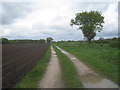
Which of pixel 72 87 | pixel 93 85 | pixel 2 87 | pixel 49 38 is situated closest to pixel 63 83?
pixel 72 87

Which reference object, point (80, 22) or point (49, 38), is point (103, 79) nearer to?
point (80, 22)

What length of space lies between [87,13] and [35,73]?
157 feet

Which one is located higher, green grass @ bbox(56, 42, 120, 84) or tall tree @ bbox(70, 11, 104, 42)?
tall tree @ bbox(70, 11, 104, 42)

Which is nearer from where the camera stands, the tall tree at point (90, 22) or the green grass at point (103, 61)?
the green grass at point (103, 61)

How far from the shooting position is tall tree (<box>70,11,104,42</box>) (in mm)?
54656

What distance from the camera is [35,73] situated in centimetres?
1120

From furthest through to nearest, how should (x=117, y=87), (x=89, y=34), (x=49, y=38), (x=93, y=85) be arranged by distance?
(x=49, y=38) < (x=89, y=34) < (x=93, y=85) < (x=117, y=87)

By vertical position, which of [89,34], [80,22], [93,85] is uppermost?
[80,22]

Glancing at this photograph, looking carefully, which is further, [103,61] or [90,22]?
[90,22]

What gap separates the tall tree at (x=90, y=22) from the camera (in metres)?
54.7

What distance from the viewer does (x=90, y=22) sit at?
182ft

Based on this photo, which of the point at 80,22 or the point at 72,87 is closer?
the point at 72,87

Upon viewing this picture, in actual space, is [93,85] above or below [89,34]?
below

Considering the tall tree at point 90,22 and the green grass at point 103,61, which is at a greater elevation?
the tall tree at point 90,22
